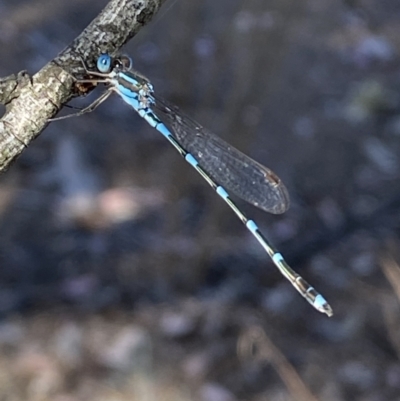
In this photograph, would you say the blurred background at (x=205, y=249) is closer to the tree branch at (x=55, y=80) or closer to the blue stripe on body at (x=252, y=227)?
the blue stripe on body at (x=252, y=227)

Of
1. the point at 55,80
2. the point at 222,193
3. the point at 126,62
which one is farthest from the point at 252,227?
the point at 55,80

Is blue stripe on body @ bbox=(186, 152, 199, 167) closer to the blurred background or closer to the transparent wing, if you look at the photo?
the transparent wing

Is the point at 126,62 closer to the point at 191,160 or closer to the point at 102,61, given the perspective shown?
the point at 191,160

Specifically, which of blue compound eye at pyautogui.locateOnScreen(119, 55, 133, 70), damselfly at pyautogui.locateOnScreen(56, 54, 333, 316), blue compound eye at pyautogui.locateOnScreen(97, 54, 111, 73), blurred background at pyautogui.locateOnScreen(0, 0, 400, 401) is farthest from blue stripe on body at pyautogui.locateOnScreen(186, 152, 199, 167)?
blue compound eye at pyautogui.locateOnScreen(97, 54, 111, 73)

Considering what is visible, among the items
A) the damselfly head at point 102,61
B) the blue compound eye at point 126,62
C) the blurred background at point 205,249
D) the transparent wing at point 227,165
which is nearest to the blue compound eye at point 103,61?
the damselfly head at point 102,61

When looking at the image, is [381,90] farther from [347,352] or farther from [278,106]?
[347,352]
